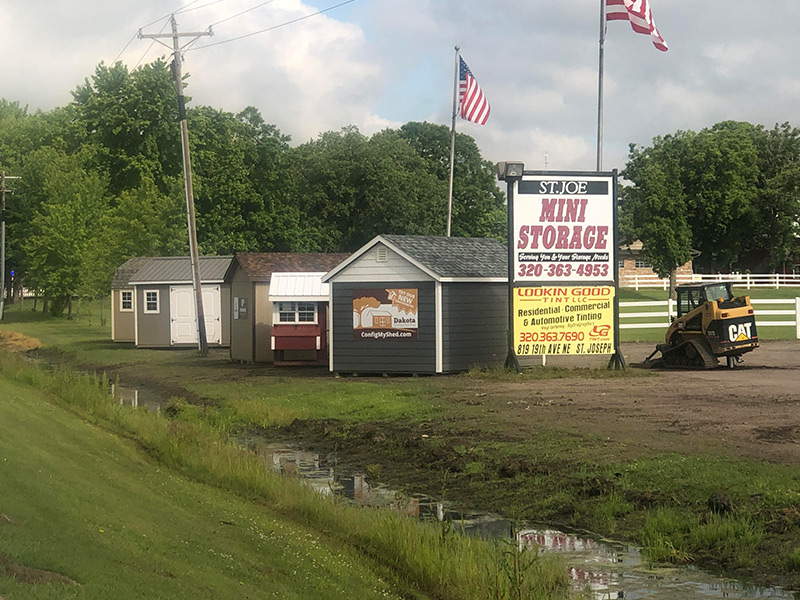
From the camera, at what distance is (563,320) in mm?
28453

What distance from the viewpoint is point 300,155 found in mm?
83438

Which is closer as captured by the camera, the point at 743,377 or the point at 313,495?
the point at 313,495

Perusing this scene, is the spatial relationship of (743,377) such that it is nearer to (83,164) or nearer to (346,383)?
(346,383)

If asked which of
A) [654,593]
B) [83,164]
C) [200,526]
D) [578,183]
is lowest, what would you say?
[654,593]

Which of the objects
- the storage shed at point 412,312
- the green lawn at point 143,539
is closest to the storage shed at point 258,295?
the storage shed at point 412,312

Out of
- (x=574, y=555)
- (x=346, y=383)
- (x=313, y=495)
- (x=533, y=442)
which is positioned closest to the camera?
(x=574, y=555)

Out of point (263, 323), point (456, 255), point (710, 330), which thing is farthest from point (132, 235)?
point (710, 330)

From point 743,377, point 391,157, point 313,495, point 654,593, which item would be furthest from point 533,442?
point 391,157

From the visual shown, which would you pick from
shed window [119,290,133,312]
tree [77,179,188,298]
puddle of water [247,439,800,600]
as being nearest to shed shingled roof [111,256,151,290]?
shed window [119,290,133,312]

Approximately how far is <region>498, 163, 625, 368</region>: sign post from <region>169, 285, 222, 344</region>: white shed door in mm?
18242

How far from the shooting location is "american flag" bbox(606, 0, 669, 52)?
29031mm

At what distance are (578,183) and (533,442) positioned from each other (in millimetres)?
12580

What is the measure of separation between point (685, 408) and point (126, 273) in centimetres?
3198

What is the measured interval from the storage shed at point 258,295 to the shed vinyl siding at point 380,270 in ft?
20.2
